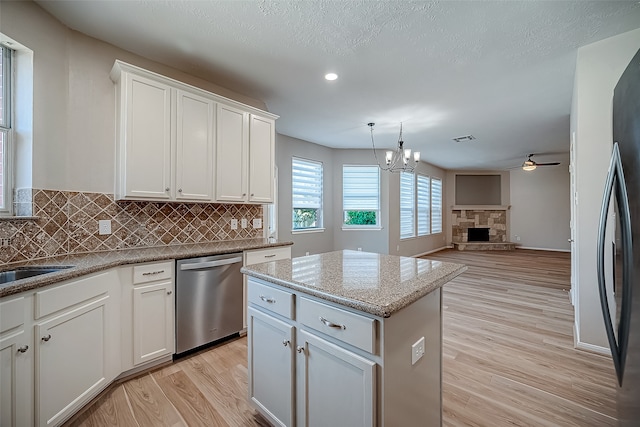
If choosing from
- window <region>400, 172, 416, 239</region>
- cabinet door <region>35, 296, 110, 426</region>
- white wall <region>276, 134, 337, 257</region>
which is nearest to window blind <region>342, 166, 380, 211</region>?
white wall <region>276, 134, 337, 257</region>

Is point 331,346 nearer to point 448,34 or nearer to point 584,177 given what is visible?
point 448,34

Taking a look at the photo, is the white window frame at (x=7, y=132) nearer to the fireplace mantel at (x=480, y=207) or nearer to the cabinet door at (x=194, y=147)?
the cabinet door at (x=194, y=147)

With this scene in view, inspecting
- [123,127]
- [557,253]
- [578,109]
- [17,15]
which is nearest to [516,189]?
[557,253]

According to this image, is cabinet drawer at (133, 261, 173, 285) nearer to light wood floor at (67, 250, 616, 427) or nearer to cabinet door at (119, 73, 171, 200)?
cabinet door at (119, 73, 171, 200)

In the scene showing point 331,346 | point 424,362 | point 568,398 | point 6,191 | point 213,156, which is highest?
point 213,156

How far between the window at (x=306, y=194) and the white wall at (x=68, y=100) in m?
3.11

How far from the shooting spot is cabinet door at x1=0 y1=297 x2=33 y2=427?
1.26 metres

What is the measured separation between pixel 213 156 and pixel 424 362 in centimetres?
249

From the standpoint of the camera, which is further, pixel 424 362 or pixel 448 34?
pixel 448 34

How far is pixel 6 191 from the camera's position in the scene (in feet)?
6.12

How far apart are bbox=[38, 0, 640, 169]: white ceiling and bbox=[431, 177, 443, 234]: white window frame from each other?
445 centimetres

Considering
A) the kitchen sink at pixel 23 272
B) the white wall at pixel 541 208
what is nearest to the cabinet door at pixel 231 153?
the kitchen sink at pixel 23 272

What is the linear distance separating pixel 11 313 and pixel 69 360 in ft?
1.61

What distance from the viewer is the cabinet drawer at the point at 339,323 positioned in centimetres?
104
